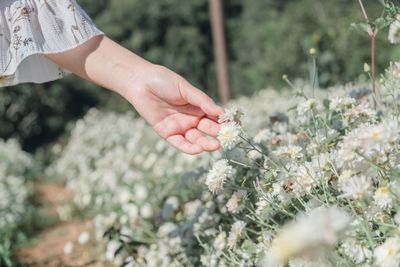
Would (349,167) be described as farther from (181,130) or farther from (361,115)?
(181,130)

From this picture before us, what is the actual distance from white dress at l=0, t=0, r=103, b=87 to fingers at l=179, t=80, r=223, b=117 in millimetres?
384

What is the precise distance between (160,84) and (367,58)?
38.4 feet

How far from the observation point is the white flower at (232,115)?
1.68 m

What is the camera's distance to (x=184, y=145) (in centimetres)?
186

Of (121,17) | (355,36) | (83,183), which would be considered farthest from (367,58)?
(121,17)

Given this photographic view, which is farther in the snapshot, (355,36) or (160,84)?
(355,36)

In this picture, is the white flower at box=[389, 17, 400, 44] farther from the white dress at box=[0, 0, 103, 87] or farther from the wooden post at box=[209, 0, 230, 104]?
the wooden post at box=[209, 0, 230, 104]

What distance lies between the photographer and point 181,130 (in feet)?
6.31

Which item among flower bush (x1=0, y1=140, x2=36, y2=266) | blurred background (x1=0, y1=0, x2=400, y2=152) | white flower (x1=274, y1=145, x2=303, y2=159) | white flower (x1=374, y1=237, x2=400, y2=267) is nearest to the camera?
white flower (x1=374, y1=237, x2=400, y2=267)

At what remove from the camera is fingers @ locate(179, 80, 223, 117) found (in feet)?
5.90

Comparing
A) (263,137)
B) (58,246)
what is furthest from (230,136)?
(58,246)

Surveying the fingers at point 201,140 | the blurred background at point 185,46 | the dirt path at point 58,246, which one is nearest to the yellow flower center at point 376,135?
the fingers at point 201,140

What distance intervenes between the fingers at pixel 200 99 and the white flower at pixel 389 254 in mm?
747

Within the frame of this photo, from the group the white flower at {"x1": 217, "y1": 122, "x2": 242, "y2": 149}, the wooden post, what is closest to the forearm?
the white flower at {"x1": 217, "y1": 122, "x2": 242, "y2": 149}
